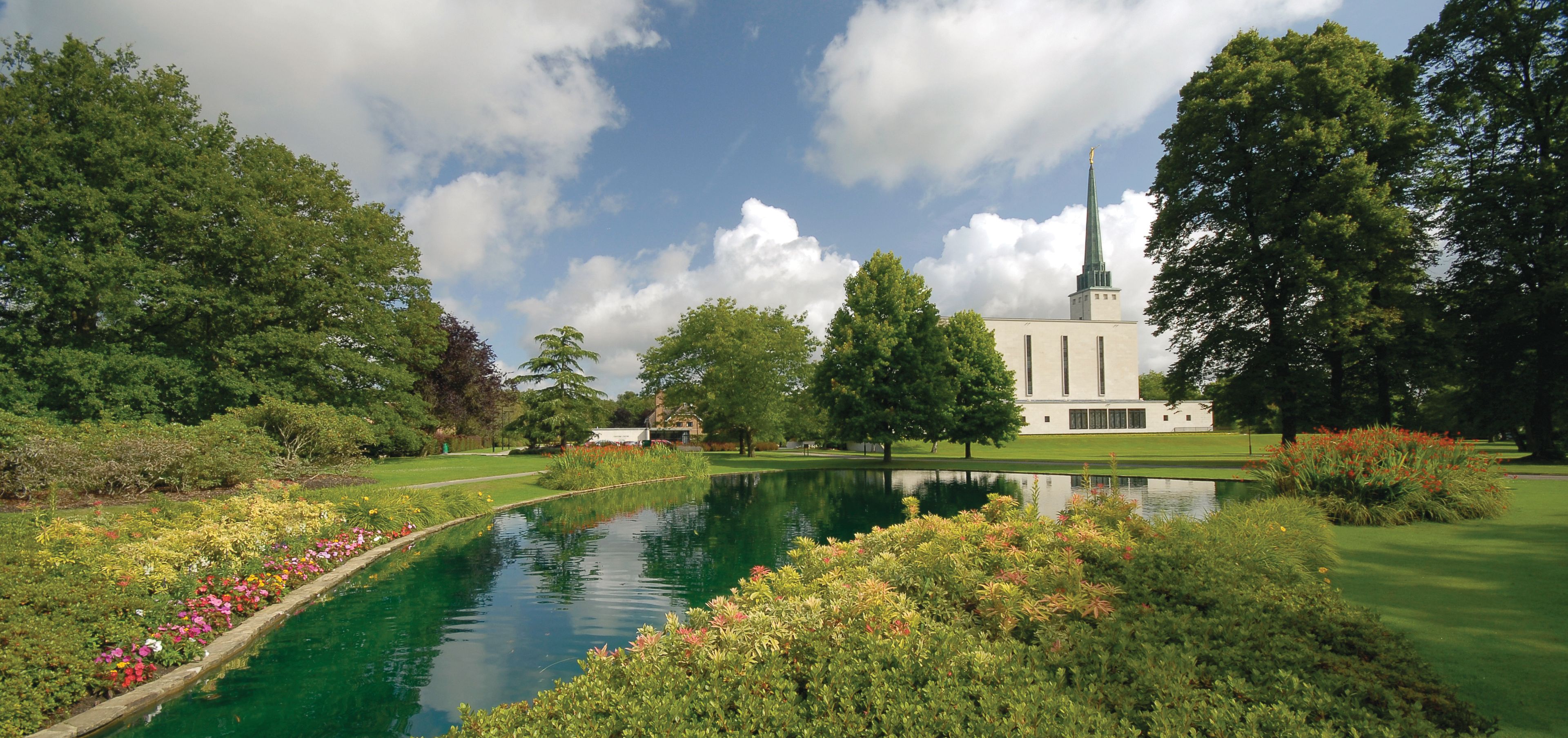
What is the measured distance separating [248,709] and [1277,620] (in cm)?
697

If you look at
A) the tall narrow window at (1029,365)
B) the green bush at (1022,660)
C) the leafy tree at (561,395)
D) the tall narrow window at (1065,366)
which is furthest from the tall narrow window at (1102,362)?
the green bush at (1022,660)

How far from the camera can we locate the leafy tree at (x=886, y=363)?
3144cm

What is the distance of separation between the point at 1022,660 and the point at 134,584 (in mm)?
7037

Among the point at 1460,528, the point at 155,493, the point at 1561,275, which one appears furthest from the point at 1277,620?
the point at 1561,275

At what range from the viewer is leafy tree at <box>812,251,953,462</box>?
31438 mm

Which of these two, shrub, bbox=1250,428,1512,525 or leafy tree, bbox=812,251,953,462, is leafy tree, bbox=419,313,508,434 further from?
shrub, bbox=1250,428,1512,525

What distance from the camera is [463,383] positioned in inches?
1500

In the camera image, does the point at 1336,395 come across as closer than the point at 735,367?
Yes

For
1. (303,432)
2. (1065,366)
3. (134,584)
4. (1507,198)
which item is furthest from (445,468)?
(1065,366)

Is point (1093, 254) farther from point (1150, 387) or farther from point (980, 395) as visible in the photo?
point (980, 395)

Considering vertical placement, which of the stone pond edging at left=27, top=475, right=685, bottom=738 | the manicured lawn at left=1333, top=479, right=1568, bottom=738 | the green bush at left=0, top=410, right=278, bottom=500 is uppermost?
the green bush at left=0, top=410, right=278, bottom=500

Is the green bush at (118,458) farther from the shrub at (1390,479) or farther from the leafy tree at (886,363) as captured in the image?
the leafy tree at (886,363)

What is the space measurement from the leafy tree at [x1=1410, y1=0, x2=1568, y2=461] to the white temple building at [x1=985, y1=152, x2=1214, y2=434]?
1788 inches

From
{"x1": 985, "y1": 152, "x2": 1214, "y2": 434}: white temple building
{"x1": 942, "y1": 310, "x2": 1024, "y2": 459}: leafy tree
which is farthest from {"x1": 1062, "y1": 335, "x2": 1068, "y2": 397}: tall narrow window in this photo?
{"x1": 942, "y1": 310, "x2": 1024, "y2": 459}: leafy tree
